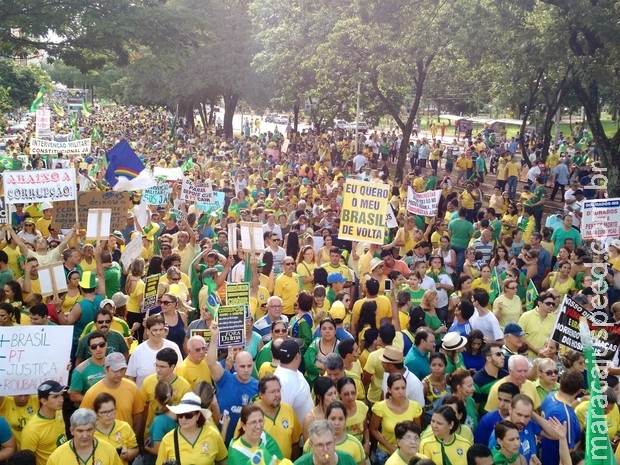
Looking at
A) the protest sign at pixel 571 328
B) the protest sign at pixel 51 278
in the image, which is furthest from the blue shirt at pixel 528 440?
the protest sign at pixel 51 278

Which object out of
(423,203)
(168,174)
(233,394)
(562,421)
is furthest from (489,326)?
(168,174)

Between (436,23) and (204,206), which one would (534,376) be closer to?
(204,206)

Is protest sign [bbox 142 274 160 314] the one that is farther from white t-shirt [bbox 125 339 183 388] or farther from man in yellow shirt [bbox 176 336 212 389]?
man in yellow shirt [bbox 176 336 212 389]

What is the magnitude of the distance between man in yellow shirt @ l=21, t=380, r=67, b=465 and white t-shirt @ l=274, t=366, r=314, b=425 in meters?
1.78

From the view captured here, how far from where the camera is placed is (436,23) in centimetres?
2088

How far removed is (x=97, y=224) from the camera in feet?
34.8

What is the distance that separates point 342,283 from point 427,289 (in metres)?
1.24

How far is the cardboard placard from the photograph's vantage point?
10562mm

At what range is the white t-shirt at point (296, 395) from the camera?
21.5ft

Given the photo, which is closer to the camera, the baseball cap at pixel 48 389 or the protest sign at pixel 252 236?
the baseball cap at pixel 48 389

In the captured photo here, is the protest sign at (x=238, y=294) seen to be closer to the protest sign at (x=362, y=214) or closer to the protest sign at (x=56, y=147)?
the protest sign at (x=362, y=214)

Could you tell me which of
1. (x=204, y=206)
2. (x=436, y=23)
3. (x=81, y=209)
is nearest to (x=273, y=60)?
(x=436, y=23)

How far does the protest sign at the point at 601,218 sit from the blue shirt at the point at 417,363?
5055 millimetres

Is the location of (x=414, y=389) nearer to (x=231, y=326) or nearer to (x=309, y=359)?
(x=309, y=359)
